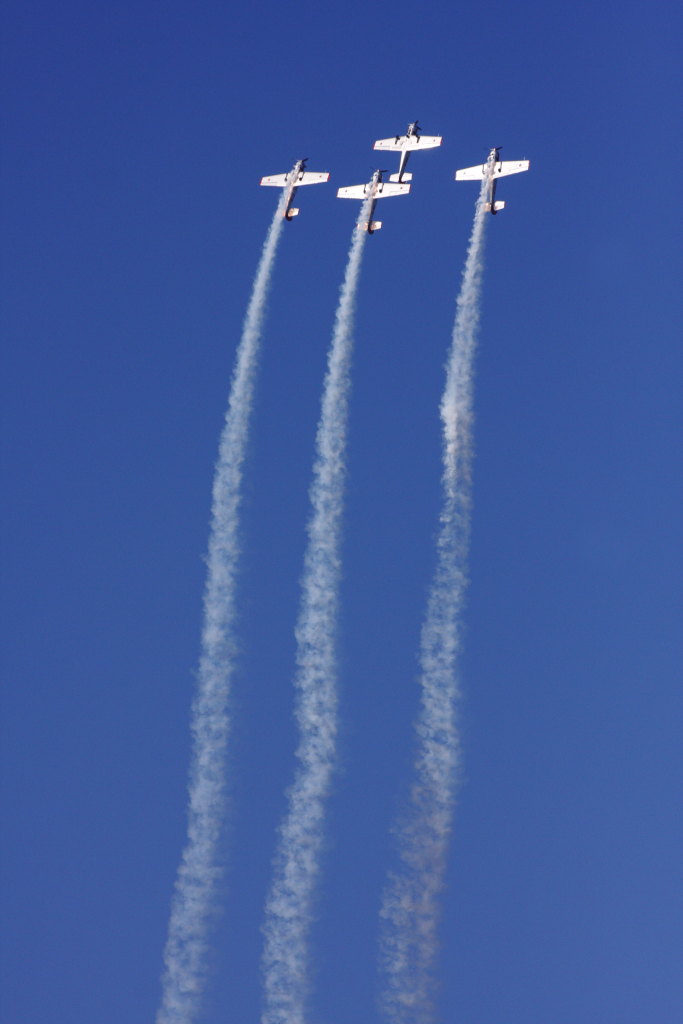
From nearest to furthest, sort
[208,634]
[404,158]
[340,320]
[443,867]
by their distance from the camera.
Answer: [443,867], [208,634], [340,320], [404,158]

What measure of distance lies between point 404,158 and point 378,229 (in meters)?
4.38

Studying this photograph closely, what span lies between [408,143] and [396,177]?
2.37 meters

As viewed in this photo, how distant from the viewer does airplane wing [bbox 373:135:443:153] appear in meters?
64.0

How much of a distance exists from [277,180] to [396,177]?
15.2 ft

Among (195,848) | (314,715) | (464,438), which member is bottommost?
(195,848)

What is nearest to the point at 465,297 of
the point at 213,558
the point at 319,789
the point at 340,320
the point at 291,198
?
the point at 340,320

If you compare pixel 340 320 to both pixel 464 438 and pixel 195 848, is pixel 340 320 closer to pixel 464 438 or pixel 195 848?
pixel 464 438

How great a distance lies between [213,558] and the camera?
185 ft

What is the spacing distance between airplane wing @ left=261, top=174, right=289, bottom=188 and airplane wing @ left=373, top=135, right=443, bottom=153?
3.78m

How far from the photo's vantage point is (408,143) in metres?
64.1

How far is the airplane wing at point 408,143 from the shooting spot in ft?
210

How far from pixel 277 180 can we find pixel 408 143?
5.17 m

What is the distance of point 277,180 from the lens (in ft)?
209

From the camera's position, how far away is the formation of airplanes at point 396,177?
60594 millimetres
